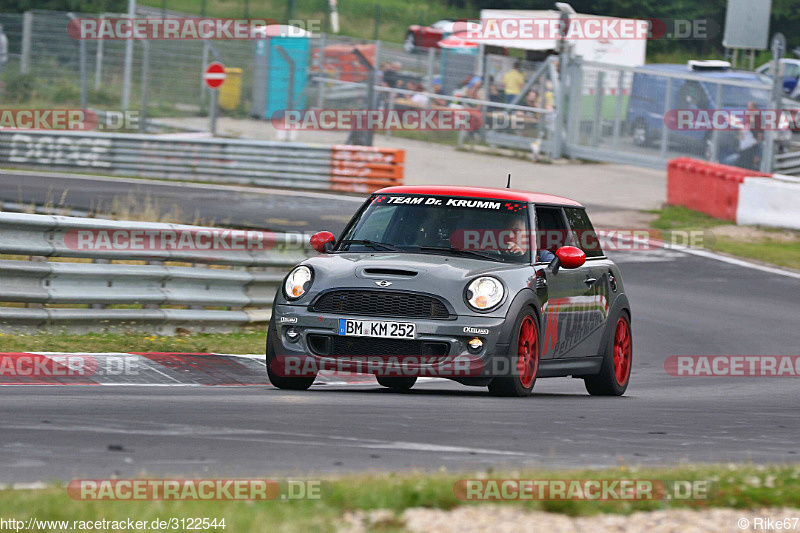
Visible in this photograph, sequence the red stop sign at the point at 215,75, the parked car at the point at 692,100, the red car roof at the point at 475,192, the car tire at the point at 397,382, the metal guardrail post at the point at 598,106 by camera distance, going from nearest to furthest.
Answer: the red car roof at the point at 475,192
the car tire at the point at 397,382
the parked car at the point at 692,100
the red stop sign at the point at 215,75
the metal guardrail post at the point at 598,106

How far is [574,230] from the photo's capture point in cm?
1025

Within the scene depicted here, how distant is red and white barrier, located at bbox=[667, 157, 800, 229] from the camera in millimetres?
22422

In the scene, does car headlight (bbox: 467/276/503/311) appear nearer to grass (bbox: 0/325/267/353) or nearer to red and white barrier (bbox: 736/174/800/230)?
grass (bbox: 0/325/267/353)

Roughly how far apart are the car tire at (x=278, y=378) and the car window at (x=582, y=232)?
2.47 m

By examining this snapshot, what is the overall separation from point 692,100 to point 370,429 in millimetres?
23252

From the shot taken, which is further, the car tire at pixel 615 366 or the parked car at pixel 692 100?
the parked car at pixel 692 100

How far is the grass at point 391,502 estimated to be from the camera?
448 centimetres

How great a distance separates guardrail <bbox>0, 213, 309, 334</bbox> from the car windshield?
2.30m

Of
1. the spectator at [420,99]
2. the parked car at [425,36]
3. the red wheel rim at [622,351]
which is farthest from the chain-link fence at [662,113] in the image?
the parked car at [425,36]

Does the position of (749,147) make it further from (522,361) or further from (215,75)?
(522,361)

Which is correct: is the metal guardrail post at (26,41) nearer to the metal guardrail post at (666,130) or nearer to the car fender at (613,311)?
the metal guardrail post at (666,130)

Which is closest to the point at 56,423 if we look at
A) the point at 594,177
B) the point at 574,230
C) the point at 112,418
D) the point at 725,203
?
the point at 112,418

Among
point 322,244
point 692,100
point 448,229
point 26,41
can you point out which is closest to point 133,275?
point 322,244

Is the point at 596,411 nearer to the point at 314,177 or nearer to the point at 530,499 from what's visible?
the point at 530,499
